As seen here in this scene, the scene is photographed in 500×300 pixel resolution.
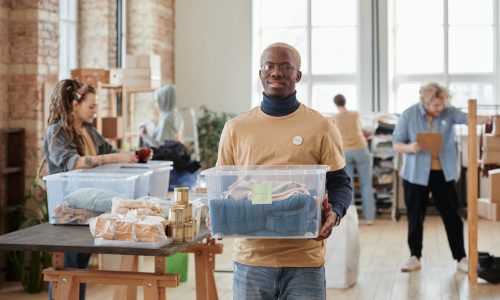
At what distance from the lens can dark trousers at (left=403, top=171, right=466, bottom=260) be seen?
21.5 feet

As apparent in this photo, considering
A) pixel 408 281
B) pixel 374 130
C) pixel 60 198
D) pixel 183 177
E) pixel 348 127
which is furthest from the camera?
pixel 374 130

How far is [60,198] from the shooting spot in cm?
418

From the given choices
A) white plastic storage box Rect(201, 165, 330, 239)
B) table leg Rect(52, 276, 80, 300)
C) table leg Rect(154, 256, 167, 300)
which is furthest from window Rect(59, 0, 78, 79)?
white plastic storage box Rect(201, 165, 330, 239)

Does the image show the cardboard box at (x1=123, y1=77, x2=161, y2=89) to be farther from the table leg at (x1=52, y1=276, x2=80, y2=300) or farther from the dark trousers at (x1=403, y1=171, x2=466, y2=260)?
the table leg at (x1=52, y1=276, x2=80, y2=300)

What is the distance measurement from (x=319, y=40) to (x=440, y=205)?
18.2 ft

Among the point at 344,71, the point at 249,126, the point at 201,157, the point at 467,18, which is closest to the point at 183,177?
the point at 249,126

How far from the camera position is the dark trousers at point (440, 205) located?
655cm

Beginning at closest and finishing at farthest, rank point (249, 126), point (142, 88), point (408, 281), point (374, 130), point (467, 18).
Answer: point (249, 126) → point (408, 281) → point (142, 88) → point (374, 130) → point (467, 18)

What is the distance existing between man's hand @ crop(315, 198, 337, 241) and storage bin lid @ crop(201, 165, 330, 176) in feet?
0.41

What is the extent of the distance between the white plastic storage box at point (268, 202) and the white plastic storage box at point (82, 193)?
141cm

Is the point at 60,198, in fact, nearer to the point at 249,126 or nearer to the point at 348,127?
the point at 249,126

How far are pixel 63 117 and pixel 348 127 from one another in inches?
214

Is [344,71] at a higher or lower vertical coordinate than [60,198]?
higher

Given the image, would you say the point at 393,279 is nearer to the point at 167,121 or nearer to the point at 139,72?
the point at 167,121
